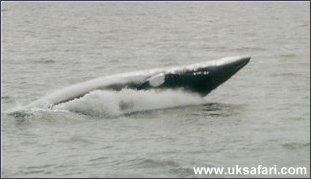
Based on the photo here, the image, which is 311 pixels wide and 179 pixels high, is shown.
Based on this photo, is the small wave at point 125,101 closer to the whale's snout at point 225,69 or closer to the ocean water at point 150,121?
the ocean water at point 150,121

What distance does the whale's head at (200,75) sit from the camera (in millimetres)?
24062

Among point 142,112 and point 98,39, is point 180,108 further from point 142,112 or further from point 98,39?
point 98,39

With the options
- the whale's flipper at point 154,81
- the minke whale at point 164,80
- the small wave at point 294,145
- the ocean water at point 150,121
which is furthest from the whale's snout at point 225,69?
the small wave at point 294,145

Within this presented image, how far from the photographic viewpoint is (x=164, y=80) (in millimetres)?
23969

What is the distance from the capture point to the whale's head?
78.9 feet

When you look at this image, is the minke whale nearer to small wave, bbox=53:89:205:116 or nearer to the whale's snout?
the whale's snout

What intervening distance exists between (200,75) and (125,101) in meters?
3.02

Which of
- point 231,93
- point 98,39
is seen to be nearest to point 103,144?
point 231,93

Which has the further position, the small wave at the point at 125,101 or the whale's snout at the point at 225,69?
the whale's snout at the point at 225,69

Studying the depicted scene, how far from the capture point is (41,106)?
22.5 meters

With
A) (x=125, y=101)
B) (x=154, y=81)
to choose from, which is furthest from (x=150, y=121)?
(x=154, y=81)

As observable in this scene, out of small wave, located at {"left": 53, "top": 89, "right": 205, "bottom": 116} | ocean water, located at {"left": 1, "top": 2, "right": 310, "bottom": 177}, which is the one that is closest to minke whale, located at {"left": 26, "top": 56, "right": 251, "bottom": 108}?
small wave, located at {"left": 53, "top": 89, "right": 205, "bottom": 116}

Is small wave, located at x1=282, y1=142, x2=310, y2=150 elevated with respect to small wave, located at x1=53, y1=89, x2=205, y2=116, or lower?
lower

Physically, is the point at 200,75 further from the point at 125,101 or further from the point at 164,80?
the point at 125,101
